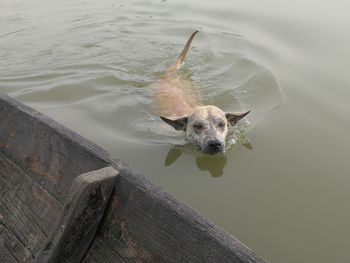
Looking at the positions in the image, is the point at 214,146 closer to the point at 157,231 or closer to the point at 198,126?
the point at 198,126

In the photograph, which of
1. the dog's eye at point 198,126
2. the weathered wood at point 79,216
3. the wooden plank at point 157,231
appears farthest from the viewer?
the dog's eye at point 198,126

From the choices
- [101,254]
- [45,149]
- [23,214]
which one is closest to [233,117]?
[45,149]

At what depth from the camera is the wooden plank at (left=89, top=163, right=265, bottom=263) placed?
6.34ft

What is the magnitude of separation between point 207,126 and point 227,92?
205 centimetres

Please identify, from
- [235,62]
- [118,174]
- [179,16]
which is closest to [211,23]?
[179,16]

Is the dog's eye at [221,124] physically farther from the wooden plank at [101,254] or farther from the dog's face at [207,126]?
the wooden plank at [101,254]

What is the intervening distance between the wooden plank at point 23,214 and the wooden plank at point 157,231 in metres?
0.49

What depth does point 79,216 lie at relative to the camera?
230 cm

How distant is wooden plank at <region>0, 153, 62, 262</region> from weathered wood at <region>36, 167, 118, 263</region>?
1.31ft

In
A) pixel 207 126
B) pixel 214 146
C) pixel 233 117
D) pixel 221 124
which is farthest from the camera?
pixel 233 117

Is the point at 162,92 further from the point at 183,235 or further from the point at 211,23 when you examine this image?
the point at 183,235

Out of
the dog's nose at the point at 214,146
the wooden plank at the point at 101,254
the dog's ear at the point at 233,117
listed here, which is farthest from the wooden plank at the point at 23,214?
the dog's ear at the point at 233,117

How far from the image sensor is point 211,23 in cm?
1058

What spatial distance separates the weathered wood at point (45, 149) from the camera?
270cm
